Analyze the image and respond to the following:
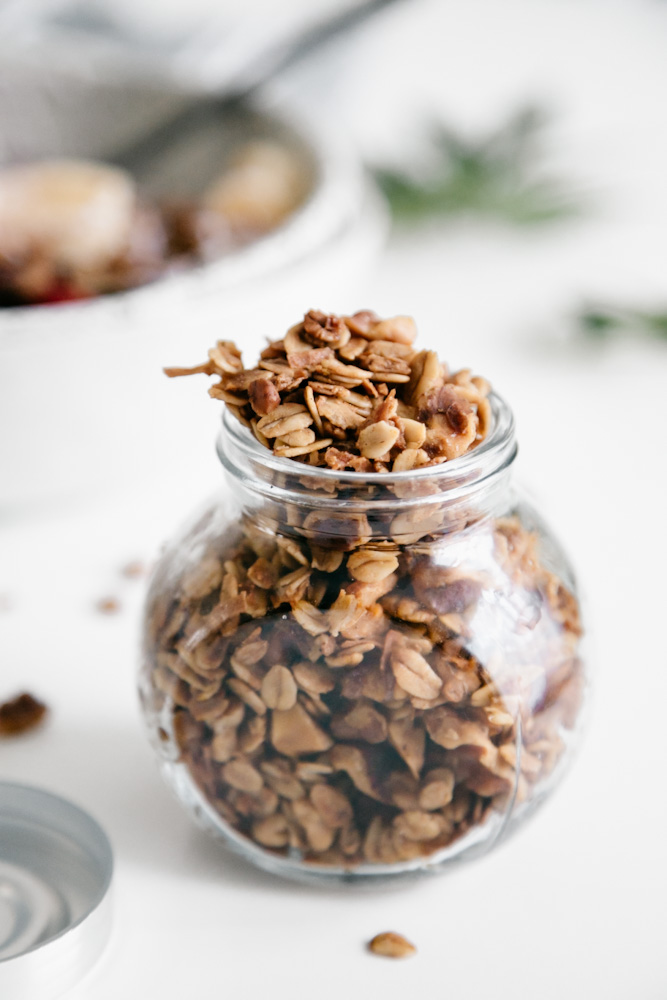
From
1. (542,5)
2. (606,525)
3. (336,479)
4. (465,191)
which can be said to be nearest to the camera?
(336,479)

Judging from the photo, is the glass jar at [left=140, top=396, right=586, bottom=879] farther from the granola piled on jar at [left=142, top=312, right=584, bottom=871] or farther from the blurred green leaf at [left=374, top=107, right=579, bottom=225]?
the blurred green leaf at [left=374, top=107, right=579, bottom=225]

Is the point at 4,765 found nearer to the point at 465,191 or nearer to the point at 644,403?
the point at 644,403

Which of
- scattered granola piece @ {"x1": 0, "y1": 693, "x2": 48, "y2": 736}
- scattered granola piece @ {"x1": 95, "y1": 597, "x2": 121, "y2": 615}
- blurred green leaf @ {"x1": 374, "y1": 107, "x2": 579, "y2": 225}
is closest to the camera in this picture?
scattered granola piece @ {"x1": 0, "y1": 693, "x2": 48, "y2": 736}

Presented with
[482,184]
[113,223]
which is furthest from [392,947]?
[482,184]

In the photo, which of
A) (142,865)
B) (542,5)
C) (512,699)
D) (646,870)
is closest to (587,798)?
(646,870)

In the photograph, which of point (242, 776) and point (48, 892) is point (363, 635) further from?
point (48, 892)

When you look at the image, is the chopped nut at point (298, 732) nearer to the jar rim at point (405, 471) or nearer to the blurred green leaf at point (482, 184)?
the jar rim at point (405, 471)

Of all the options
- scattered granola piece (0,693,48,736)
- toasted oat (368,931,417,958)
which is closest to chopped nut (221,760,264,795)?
toasted oat (368,931,417,958)
